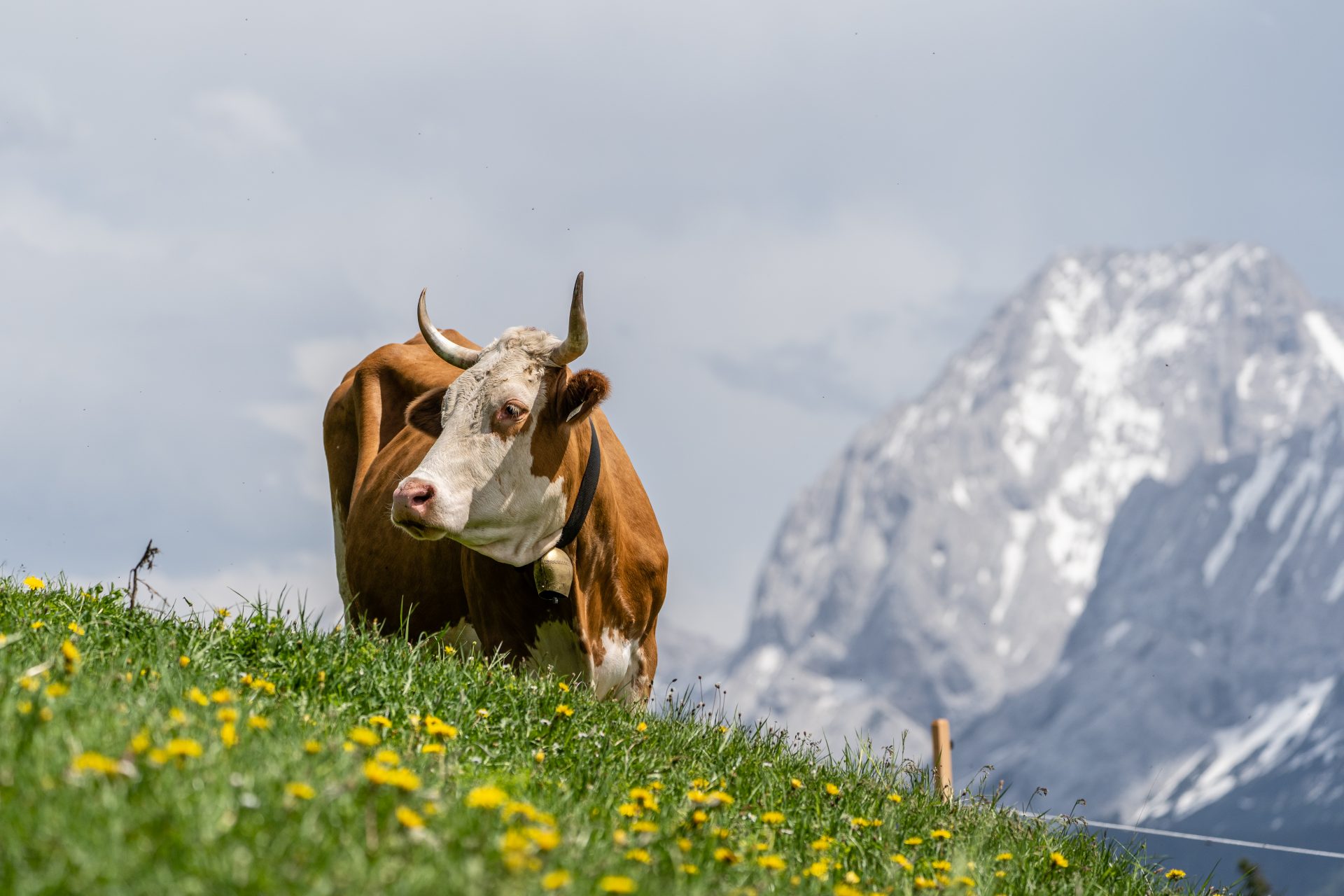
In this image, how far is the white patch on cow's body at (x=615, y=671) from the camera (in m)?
8.86

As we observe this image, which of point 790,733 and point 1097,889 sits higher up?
point 790,733

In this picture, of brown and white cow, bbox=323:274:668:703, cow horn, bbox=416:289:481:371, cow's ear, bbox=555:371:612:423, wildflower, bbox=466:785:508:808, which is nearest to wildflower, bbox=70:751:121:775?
wildflower, bbox=466:785:508:808

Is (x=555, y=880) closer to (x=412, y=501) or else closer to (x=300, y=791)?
(x=300, y=791)

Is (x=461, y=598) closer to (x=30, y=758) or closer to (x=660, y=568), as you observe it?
(x=660, y=568)

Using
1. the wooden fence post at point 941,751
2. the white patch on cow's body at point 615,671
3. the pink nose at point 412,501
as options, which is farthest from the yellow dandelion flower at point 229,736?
the wooden fence post at point 941,751

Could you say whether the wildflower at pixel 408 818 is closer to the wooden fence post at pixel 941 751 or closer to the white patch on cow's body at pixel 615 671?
the white patch on cow's body at pixel 615 671

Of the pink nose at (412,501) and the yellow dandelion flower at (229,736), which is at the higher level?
the pink nose at (412,501)

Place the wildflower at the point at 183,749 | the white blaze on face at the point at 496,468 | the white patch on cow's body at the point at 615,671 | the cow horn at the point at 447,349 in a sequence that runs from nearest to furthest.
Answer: the wildflower at the point at 183,749
the white blaze on face at the point at 496,468
the white patch on cow's body at the point at 615,671
the cow horn at the point at 447,349

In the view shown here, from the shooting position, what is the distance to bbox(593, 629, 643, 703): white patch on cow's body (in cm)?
886

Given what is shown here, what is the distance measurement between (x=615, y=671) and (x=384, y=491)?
2934 millimetres

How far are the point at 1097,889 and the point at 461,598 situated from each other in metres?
4.94

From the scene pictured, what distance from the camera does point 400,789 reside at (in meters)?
3.60

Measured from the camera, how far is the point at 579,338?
8375 millimetres

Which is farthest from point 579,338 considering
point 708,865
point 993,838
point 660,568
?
point 708,865
